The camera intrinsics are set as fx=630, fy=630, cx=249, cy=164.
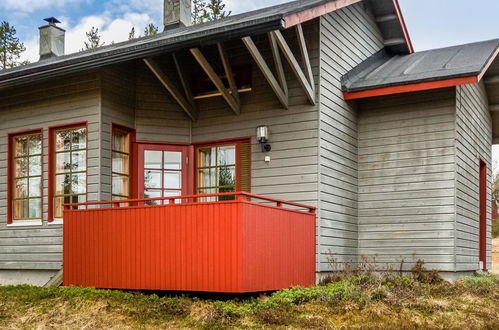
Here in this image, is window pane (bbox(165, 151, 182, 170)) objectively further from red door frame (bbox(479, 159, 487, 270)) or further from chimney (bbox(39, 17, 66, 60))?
chimney (bbox(39, 17, 66, 60))

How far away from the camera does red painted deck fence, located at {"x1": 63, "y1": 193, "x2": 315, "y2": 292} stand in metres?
7.68

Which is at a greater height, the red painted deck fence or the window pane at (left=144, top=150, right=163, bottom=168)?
the window pane at (left=144, top=150, right=163, bottom=168)

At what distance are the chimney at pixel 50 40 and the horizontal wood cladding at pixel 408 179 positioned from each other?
8.98 m

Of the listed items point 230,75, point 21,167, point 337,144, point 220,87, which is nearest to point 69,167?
point 21,167

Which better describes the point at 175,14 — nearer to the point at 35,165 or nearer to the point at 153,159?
the point at 153,159

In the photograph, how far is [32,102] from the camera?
1112 cm

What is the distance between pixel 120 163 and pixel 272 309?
4393 mm

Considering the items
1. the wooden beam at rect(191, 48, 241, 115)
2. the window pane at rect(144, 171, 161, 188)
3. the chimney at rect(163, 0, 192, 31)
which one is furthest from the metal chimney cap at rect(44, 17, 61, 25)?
the wooden beam at rect(191, 48, 241, 115)

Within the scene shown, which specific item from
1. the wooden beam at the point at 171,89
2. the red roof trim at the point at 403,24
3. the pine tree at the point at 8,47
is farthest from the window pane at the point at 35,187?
the pine tree at the point at 8,47

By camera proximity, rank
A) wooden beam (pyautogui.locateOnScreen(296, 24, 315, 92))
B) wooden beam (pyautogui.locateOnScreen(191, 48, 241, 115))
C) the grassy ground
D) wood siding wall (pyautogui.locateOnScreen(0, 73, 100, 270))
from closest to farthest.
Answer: the grassy ground → wooden beam (pyautogui.locateOnScreen(296, 24, 315, 92)) → wooden beam (pyautogui.locateOnScreen(191, 48, 241, 115)) → wood siding wall (pyautogui.locateOnScreen(0, 73, 100, 270))

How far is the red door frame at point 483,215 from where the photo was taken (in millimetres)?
13367

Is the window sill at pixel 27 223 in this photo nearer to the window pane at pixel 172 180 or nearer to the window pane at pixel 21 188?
the window pane at pixel 21 188

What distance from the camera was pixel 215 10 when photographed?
29.2 metres

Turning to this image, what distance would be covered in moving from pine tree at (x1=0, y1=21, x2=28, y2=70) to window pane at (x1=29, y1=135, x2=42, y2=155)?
22.8m
